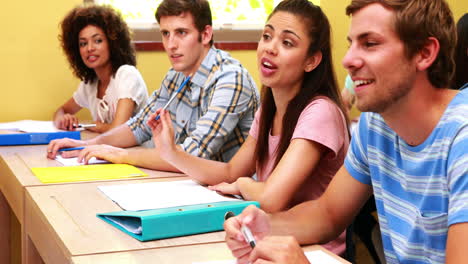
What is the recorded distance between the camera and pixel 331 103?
5.48 ft

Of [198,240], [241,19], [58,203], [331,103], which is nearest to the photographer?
[198,240]

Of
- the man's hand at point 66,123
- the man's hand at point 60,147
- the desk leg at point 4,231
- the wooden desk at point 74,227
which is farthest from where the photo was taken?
the man's hand at point 66,123

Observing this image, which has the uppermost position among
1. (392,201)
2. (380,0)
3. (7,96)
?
(380,0)

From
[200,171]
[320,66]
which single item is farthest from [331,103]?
[200,171]

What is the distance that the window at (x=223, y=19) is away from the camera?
328 cm

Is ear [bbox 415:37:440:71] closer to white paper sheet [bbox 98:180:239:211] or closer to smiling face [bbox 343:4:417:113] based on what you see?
smiling face [bbox 343:4:417:113]

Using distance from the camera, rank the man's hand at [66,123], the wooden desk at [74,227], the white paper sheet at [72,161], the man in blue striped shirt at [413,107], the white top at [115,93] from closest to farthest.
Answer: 1. the man in blue striped shirt at [413,107]
2. the wooden desk at [74,227]
3. the white paper sheet at [72,161]
4. the man's hand at [66,123]
5. the white top at [115,93]

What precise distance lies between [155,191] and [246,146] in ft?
1.25

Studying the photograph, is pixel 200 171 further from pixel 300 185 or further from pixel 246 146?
pixel 300 185

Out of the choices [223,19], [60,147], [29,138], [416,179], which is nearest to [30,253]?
[60,147]

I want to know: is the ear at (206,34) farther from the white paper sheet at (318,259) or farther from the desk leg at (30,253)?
the white paper sheet at (318,259)

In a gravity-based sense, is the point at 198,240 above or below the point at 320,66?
below

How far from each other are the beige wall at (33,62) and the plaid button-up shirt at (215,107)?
1.01 m

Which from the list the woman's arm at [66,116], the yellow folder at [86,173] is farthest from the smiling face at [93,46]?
the yellow folder at [86,173]
